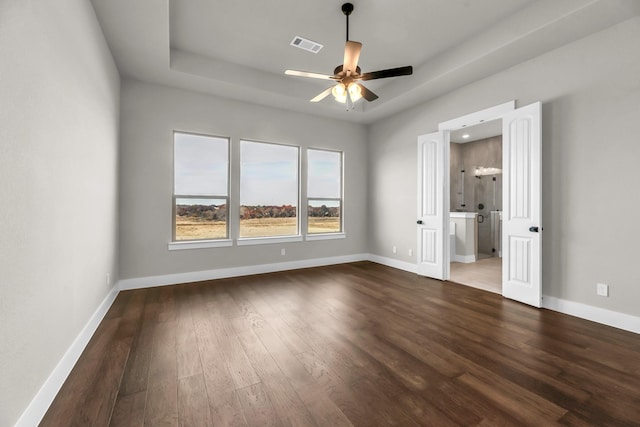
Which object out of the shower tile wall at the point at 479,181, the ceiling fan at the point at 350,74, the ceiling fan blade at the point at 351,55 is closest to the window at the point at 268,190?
the ceiling fan at the point at 350,74

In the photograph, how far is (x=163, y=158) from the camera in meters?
4.19

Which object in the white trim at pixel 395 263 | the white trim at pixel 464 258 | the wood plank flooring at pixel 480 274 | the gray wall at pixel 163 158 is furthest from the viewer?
the white trim at pixel 464 258

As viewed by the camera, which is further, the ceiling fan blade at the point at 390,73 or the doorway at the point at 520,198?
the doorway at the point at 520,198

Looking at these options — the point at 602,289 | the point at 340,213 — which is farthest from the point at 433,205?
the point at 602,289

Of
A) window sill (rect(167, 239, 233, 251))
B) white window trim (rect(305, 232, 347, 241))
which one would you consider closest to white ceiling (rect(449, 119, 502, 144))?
white window trim (rect(305, 232, 347, 241))

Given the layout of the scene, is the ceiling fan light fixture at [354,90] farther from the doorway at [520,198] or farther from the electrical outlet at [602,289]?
the electrical outlet at [602,289]

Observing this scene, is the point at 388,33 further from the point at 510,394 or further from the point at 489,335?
the point at 510,394

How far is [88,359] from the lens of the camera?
2182 mm

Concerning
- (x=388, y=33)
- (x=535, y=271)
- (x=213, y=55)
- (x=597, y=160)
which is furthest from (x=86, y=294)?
(x=597, y=160)

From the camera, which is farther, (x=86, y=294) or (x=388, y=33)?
(x=388, y=33)

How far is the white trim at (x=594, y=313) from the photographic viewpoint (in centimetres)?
269

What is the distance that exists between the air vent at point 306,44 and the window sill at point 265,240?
10.0 feet

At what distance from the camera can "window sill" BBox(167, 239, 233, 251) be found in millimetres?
4271

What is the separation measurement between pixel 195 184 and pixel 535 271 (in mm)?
4849
